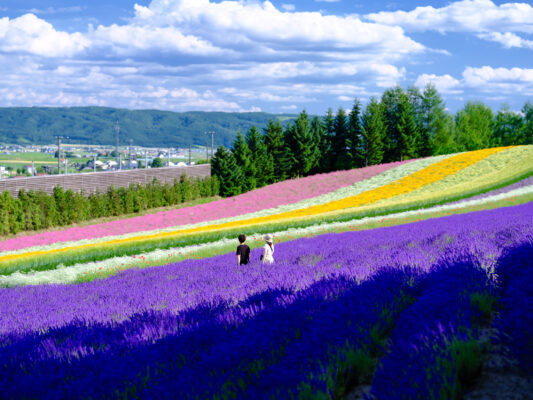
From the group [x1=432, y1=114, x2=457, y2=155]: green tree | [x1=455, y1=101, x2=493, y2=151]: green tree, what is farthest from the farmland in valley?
[x1=455, y1=101, x2=493, y2=151]: green tree

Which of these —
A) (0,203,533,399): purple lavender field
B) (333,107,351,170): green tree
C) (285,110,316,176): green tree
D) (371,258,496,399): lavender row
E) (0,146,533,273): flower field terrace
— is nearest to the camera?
(371,258,496,399): lavender row

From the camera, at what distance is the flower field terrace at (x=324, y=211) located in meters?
20.6

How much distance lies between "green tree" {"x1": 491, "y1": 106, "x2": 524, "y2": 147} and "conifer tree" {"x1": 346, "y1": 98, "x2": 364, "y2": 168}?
6027 cm

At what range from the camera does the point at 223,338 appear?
4.32 metres

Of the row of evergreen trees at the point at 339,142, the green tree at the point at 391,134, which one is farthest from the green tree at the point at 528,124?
the green tree at the point at 391,134

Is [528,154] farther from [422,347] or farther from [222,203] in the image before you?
[422,347]

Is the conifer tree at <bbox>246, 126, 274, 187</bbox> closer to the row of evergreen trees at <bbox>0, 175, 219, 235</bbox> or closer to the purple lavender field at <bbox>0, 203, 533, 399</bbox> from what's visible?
the row of evergreen trees at <bbox>0, 175, 219, 235</bbox>

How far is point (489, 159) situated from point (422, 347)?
56215 millimetres

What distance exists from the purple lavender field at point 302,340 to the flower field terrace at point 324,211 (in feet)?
47.7

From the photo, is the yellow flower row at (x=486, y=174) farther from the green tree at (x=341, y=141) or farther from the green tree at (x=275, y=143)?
the green tree at (x=275, y=143)

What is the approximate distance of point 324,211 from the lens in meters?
35.8

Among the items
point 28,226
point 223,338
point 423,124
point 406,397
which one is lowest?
point 28,226

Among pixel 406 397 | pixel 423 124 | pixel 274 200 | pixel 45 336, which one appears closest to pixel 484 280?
pixel 406 397

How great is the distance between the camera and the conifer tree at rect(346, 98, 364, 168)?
76.9m
